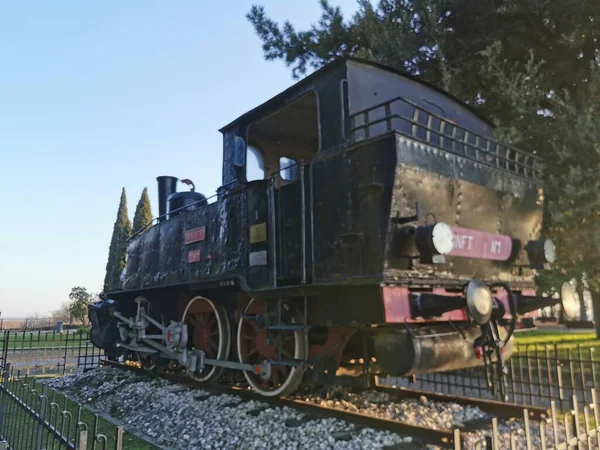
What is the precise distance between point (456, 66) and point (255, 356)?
678 cm

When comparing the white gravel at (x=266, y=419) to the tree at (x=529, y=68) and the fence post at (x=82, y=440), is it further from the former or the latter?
the tree at (x=529, y=68)

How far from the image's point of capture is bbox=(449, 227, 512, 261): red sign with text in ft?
14.7

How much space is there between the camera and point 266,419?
4926 millimetres

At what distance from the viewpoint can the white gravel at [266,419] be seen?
4.23m

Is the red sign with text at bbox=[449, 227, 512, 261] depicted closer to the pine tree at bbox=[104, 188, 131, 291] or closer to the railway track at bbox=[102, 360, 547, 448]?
the railway track at bbox=[102, 360, 547, 448]

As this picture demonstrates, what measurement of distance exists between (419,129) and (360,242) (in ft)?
5.78

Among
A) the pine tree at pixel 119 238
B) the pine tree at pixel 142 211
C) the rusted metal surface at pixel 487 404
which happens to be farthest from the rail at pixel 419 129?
the pine tree at pixel 119 238

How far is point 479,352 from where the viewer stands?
435cm

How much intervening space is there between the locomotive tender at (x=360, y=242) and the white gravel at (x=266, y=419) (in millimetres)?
424

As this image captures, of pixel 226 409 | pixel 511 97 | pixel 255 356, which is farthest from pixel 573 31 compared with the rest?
pixel 226 409

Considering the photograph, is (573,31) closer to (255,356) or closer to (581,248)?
(581,248)

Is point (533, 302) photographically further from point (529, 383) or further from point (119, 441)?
point (119, 441)

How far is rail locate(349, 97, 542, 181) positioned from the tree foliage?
1947mm

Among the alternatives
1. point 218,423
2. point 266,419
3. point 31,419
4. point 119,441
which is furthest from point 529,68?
point 31,419
